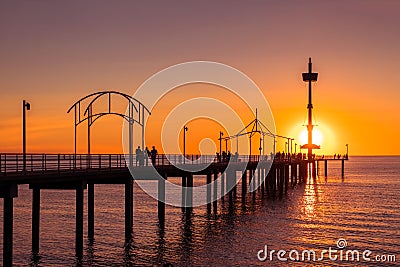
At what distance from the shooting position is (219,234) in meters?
46.6

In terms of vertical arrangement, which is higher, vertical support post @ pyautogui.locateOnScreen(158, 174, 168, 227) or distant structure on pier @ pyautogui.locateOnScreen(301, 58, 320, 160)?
distant structure on pier @ pyautogui.locateOnScreen(301, 58, 320, 160)

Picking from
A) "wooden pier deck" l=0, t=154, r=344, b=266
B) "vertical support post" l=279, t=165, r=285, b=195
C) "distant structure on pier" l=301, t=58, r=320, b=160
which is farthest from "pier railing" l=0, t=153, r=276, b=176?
"distant structure on pier" l=301, t=58, r=320, b=160

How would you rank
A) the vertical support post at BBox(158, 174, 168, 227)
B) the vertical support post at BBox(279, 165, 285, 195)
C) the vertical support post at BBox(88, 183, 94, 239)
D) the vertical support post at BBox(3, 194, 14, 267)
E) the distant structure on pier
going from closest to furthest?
the vertical support post at BBox(3, 194, 14, 267) → the vertical support post at BBox(88, 183, 94, 239) → the vertical support post at BBox(158, 174, 168, 227) → the vertical support post at BBox(279, 165, 285, 195) → the distant structure on pier

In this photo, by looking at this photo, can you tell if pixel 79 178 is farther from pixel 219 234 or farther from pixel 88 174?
pixel 219 234

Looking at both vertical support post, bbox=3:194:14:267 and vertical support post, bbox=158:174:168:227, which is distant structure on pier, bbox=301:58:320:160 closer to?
vertical support post, bbox=158:174:168:227

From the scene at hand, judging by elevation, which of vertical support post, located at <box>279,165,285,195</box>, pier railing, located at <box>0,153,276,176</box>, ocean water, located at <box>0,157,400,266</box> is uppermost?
pier railing, located at <box>0,153,276,176</box>

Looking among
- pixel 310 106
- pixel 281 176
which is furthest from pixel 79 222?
pixel 310 106

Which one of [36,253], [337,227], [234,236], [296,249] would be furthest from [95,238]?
[337,227]

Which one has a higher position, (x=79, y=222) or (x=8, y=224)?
(x=8, y=224)

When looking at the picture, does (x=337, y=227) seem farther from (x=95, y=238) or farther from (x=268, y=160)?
(x=268, y=160)

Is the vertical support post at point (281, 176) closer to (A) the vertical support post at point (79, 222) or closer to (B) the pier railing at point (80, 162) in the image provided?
(B) the pier railing at point (80, 162)

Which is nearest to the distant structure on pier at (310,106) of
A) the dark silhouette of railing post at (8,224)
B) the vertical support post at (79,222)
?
the vertical support post at (79,222)

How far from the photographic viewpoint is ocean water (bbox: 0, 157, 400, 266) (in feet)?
121

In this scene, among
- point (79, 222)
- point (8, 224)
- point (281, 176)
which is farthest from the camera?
point (281, 176)
